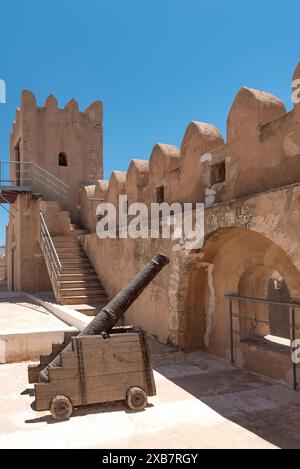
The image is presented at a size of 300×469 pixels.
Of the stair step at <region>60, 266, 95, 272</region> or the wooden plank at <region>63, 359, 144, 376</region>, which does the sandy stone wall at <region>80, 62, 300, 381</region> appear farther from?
the stair step at <region>60, 266, 95, 272</region>

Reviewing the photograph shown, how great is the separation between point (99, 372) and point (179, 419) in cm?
114

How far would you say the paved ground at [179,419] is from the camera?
4391 millimetres

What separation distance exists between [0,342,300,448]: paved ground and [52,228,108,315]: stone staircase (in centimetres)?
531

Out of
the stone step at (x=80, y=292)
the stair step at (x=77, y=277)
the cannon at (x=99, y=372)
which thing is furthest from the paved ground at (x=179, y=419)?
the stair step at (x=77, y=277)

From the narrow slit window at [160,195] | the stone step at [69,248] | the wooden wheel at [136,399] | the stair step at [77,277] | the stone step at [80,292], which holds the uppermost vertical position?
the narrow slit window at [160,195]

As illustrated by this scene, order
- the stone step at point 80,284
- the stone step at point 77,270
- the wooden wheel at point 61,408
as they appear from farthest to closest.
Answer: the stone step at point 77,270, the stone step at point 80,284, the wooden wheel at point 61,408

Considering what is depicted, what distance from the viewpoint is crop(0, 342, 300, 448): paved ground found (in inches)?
173

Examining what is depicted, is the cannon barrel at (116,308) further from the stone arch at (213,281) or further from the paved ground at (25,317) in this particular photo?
the paved ground at (25,317)

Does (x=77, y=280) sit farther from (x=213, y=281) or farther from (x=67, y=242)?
(x=213, y=281)

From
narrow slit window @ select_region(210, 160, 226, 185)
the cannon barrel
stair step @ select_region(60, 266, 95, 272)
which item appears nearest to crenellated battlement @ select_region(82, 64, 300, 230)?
narrow slit window @ select_region(210, 160, 226, 185)

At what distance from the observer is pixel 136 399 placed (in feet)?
17.4

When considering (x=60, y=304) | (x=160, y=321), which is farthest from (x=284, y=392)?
(x=60, y=304)

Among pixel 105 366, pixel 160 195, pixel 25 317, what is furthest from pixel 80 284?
pixel 105 366

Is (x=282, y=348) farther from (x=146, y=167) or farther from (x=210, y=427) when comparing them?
(x=146, y=167)
